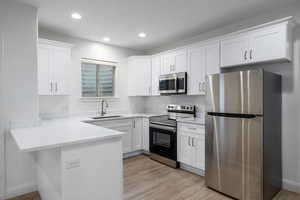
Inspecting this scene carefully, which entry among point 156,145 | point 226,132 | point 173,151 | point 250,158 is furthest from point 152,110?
point 250,158

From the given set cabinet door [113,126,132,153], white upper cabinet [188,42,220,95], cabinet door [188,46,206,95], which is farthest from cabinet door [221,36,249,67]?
cabinet door [113,126,132,153]

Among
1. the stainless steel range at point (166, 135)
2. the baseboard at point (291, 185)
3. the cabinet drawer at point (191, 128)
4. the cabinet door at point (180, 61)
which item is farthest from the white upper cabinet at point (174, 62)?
the baseboard at point (291, 185)

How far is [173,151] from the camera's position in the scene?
3.45 m

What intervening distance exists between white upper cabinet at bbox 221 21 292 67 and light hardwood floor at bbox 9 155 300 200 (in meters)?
2.00

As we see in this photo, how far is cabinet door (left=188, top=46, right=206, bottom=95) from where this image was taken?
335 centimetres

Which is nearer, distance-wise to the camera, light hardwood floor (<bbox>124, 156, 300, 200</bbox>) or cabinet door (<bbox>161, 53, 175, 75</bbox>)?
light hardwood floor (<bbox>124, 156, 300, 200</bbox>)

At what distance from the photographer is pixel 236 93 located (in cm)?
237

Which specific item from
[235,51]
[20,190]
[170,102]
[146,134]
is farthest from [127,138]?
[235,51]

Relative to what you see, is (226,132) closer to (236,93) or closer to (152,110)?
(236,93)

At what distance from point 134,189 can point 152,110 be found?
2496mm

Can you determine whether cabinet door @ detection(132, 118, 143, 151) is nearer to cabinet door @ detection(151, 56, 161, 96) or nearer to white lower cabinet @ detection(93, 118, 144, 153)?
white lower cabinet @ detection(93, 118, 144, 153)

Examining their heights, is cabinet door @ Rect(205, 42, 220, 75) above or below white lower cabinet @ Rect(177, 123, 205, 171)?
above

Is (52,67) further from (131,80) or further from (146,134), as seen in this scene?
(146,134)

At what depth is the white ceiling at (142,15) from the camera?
249cm
